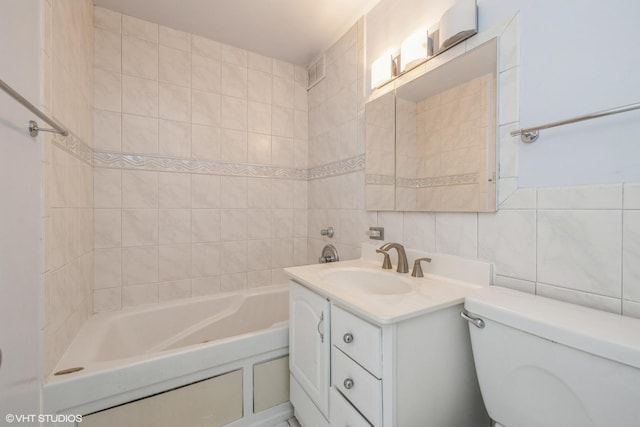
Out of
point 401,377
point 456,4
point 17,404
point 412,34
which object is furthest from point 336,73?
point 17,404

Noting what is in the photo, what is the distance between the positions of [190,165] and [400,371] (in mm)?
1883

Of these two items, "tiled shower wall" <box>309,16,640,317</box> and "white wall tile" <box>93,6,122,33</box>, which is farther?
"white wall tile" <box>93,6,122,33</box>

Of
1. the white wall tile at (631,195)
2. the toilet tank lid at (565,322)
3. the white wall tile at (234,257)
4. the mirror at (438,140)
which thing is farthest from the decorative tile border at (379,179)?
the white wall tile at (234,257)

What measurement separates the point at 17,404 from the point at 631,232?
185 centimetres

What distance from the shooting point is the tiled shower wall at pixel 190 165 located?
1709 mm

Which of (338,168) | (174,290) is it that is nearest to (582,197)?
(338,168)

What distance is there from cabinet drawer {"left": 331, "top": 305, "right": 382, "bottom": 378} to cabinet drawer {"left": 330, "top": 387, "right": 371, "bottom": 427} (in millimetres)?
185

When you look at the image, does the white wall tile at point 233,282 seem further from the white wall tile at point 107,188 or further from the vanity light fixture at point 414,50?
the vanity light fixture at point 414,50

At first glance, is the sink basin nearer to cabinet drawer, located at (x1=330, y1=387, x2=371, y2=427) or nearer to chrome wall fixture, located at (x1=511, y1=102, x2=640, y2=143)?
cabinet drawer, located at (x1=330, y1=387, x2=371, y2=427)

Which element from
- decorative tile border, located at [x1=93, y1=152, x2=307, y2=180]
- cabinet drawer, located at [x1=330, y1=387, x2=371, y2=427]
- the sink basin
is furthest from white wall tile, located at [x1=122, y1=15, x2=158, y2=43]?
cabinet drawer, located at [x1=330, y1=387, x2=371, y2=427]

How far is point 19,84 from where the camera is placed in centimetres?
80

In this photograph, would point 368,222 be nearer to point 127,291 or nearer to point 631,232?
point 631,232

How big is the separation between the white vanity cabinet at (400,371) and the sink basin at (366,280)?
10.8 inches

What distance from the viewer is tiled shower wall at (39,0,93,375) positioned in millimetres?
1002
